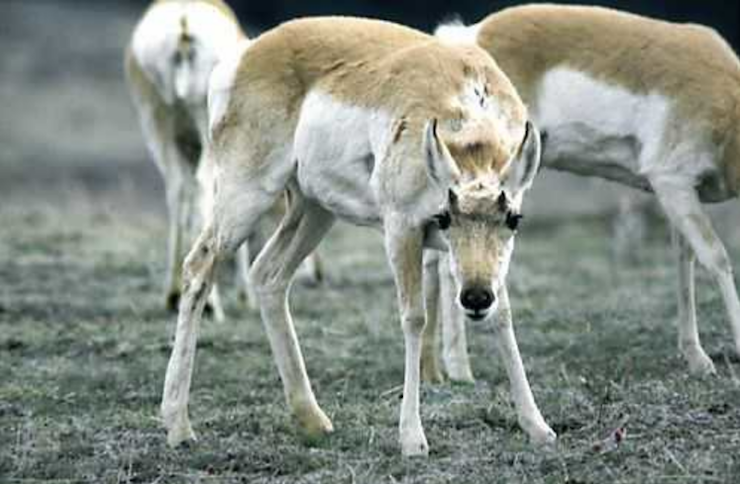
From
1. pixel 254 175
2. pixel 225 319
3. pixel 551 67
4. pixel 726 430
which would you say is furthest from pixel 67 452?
pixel 225 319

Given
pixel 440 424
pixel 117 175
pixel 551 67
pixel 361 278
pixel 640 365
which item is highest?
pixel 551 67

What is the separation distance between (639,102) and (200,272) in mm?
2908

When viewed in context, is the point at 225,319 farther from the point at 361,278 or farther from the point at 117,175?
the point at 117,175

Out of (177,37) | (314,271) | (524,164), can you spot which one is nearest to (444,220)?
(524,164)

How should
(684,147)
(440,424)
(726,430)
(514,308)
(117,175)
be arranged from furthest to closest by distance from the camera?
(117,175)
(514,308)
(684,147)
(440,424)
(726,430)

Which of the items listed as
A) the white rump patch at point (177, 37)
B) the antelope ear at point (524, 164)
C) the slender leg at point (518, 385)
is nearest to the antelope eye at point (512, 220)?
the antelope ear at point (524, 164)

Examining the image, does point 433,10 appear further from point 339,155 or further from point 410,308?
point 410,308

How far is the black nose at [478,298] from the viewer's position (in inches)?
308

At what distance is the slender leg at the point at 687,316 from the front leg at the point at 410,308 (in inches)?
98.9

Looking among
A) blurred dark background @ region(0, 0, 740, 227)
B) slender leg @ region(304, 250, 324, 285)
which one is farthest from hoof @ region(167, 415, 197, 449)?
blurred dark background @ region(0, 0, 740, 227)

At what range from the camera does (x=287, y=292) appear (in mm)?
9656

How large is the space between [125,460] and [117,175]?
791 inches

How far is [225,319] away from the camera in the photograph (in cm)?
1369

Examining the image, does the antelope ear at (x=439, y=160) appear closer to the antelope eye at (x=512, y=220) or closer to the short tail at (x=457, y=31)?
the antelope eye at (x=512, y=220)
